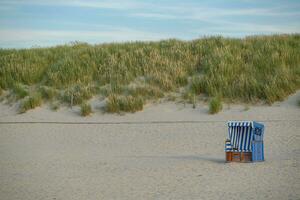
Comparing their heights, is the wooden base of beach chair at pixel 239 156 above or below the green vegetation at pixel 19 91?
below

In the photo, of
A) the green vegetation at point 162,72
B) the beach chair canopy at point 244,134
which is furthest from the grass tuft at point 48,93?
the beach chair canopy at point 244,134

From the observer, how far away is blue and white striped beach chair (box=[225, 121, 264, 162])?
13055 mm

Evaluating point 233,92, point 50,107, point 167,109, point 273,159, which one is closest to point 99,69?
point 50,107

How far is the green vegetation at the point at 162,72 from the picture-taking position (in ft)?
66.1

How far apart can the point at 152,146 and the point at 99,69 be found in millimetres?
6806

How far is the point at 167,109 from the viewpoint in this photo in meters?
19.9

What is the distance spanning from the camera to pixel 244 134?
1330cm

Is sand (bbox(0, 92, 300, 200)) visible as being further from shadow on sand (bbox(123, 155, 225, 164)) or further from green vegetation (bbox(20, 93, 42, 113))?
green vegetation (bbox(20, 93, 42, 113))

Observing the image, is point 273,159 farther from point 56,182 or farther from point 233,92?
point 233,92

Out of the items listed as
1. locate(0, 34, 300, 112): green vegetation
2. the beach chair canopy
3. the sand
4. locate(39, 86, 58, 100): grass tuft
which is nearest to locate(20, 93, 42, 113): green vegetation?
the sand

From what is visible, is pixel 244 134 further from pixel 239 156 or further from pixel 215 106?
pixel 215 106

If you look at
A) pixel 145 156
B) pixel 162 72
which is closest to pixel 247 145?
pixel 145 156

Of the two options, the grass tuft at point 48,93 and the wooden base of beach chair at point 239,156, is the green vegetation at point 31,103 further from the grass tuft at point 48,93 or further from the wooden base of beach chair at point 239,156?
the wooden base of beach chair at point 239,156

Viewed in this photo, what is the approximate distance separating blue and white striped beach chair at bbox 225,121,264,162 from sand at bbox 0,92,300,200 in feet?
1.04
